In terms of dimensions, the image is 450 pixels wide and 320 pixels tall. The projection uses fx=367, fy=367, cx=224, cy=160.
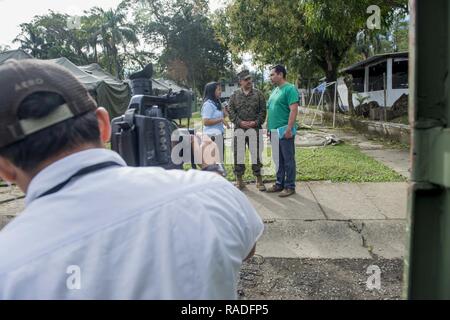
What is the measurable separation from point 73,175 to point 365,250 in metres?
3.17

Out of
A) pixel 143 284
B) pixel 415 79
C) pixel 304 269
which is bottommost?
pixel 304 269

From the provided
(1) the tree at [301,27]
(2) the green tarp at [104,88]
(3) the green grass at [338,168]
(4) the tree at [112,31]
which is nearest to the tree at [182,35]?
(4) the tree at [112,31]

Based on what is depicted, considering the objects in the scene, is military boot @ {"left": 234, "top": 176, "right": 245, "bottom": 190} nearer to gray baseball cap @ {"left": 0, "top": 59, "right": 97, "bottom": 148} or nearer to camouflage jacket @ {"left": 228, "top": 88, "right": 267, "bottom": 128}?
camouflage jacket @ {"left": 228, "top": 88, "right": 267, "bottom": 128}

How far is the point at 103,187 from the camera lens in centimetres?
79

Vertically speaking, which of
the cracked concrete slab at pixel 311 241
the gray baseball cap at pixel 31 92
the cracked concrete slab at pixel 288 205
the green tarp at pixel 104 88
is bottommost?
the cracked concrete slab at pixel 311 241

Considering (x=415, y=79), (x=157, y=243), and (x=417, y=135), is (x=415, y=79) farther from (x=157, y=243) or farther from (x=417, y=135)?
(x=157, y=243)

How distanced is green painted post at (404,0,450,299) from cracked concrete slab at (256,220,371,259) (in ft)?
7.95

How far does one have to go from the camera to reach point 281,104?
475 cm

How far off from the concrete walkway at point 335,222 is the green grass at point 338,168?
518 mm

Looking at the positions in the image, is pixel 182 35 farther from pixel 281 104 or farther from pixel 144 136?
pixel 144 136

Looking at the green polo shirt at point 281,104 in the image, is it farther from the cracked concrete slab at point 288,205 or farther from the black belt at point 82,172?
the black belt at point 82,172

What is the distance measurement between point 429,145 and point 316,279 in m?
2.23

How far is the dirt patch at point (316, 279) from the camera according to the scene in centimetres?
272

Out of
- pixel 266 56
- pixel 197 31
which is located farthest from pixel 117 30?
pixel 266 56
